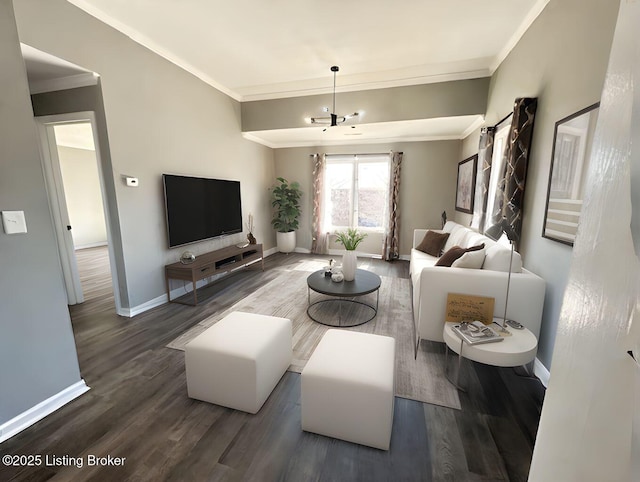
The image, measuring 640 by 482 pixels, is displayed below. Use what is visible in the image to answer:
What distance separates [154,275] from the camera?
3.32 meters

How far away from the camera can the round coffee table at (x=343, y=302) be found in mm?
2868

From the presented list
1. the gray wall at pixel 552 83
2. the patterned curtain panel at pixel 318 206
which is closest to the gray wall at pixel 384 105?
the gray wall at pixel 552 83

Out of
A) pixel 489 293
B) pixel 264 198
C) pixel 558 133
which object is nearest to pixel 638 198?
pixel 489 293

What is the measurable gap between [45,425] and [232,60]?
12.8 ft

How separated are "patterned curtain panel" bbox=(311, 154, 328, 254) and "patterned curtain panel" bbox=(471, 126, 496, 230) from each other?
3067 millimetres

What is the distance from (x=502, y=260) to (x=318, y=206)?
→ 13.4 ft

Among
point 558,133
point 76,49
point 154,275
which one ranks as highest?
point 76,49

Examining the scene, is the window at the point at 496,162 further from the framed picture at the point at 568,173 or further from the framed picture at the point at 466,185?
the framed picture at the point at 568,173

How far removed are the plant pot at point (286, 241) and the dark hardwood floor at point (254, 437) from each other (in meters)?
3.97

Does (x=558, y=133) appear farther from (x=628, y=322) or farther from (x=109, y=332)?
(x=109, y=332)

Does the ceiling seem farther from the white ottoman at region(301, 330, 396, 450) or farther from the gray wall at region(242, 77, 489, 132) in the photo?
the white ottoman at region(301, 330, 396, 450)

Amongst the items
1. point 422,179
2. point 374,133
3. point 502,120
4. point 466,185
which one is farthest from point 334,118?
point 422,179

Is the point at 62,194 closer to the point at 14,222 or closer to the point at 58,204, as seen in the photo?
the point at 58,204

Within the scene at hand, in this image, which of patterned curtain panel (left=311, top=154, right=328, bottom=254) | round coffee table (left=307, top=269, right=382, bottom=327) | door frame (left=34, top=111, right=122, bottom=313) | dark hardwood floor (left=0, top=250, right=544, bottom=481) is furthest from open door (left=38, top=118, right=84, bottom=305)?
patterned curtain panel (left=311, top=154, right=328, bottom=254)
